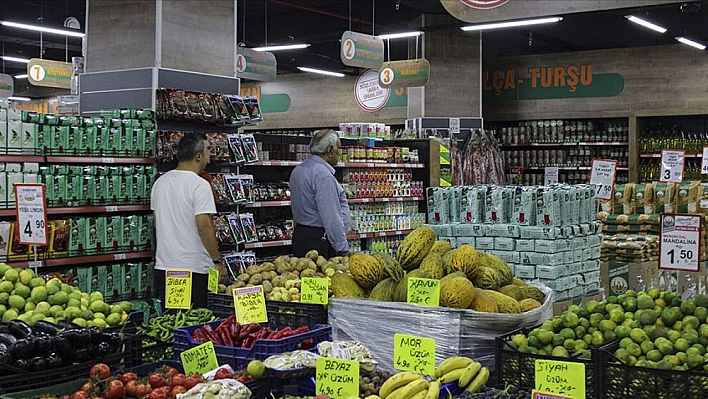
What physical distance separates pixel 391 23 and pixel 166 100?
35.5 feet

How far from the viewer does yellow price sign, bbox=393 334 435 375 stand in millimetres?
3053

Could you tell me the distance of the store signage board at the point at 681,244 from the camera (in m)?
5.21

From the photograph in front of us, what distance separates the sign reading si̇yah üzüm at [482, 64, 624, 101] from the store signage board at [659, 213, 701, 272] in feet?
30.8

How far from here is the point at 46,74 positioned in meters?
13.6

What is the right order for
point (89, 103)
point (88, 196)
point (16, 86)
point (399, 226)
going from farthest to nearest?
point (16, 86), point (399, 226), point (89, 103), point (88, 196)

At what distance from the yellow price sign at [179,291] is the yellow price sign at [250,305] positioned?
51 centimetres

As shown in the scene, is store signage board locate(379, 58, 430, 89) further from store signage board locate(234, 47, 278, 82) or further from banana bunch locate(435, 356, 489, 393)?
banana bunch locate(435, 356, 489, 393)

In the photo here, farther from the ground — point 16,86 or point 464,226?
point 16,86

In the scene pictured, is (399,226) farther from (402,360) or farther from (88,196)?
(402,360)

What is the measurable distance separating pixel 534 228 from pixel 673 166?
378 cm

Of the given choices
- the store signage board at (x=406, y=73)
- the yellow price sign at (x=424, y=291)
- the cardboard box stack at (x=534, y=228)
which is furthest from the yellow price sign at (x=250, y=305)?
the store signage board at (x=406, y=73)

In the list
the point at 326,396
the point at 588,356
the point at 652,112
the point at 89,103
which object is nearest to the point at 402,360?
the point at 326,396

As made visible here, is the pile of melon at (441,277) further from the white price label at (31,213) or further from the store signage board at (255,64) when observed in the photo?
the store signage board at (255,64)

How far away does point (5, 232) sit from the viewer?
582 centimetres
